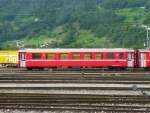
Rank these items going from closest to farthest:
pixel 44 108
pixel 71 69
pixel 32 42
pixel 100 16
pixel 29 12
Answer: pixel 44 108
pixel 71 69
pixel 32 42
pixel 100 16
pixel 29 12

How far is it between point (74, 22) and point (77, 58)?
10835cm

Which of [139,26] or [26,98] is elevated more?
[139,26]

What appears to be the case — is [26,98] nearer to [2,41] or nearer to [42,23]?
[2,41]

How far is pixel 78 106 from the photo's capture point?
23359 mm

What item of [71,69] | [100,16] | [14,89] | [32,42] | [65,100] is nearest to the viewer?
[65,100]

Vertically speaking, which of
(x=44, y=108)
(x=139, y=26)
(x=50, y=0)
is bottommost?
(x=44, y=108)

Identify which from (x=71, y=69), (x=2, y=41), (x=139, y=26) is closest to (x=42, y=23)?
(x=2, y=41)

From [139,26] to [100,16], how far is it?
1284 inches

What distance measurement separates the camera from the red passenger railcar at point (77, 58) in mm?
54219

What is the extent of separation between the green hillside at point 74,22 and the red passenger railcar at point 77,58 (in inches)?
2503

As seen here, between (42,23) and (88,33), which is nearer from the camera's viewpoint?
(88,33)

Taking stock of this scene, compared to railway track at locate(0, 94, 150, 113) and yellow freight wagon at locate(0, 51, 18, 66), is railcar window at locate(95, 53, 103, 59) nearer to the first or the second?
yellow freight wagon at locate(0, 51, 18, 66)

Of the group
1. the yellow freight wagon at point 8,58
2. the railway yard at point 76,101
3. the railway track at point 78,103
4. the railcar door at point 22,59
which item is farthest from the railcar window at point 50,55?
the railway track at point 78,103

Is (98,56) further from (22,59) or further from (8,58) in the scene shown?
(8,58)
